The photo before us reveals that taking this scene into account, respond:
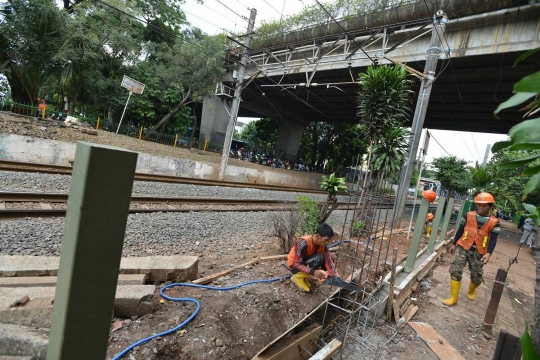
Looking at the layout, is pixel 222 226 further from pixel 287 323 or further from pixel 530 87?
pixel 530 87

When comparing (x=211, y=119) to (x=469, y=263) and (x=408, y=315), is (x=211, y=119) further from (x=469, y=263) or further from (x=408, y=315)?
(x=408, y=315)

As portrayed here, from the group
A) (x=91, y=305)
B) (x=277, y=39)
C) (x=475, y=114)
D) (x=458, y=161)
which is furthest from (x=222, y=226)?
(x=475, y=114)

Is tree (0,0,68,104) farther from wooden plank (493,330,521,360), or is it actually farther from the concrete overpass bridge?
wooden plank (493,330,521,360)

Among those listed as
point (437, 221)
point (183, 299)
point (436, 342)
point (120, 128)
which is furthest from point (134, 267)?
point (120, 128)

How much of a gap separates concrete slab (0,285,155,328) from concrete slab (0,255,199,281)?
0.56m

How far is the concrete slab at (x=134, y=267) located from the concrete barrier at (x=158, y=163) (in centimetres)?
873

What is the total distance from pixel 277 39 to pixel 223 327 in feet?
51.0

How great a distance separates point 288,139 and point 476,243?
2189cm

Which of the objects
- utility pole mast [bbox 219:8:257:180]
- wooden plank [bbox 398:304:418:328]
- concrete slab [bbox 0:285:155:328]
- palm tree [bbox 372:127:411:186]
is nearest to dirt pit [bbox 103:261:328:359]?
concrete slab [bbox 0:285:155:328]

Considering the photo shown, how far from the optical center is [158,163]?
522 inches

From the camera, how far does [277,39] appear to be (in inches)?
600

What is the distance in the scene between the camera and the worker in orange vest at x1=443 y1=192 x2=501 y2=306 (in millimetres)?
4727

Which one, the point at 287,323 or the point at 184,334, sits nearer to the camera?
the point at 184,334

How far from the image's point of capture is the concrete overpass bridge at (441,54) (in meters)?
9.24
